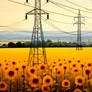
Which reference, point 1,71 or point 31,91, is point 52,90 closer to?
point 31,91

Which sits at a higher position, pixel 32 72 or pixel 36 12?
pixel 36 12

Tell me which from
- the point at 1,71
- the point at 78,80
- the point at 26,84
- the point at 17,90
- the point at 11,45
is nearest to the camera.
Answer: the point at 78,80

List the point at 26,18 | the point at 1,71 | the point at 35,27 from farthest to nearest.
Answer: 1. the point at 26,18
2. the point at 35,27
3. the point at 1,71

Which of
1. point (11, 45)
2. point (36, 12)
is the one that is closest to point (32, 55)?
point (36, 12)

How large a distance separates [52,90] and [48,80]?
505 mm

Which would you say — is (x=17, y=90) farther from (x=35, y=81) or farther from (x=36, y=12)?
(x=36, y=12)

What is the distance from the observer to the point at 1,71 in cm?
784

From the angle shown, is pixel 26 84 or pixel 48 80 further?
pixel 26 84

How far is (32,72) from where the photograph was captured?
574cm

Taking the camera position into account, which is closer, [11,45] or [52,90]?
[52,90]

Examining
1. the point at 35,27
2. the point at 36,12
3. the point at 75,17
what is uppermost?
the point at 75,17

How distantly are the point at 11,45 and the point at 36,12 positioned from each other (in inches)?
2965

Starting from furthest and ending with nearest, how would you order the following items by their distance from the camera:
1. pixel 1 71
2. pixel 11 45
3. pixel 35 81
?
1. pixel 11 45
2. pixel 1 71
3. pixel 35 81

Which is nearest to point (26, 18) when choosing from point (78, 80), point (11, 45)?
point (78, 80)
